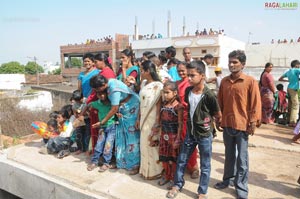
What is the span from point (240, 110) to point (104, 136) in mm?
2033

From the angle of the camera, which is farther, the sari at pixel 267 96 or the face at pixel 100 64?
the sari at pixel 267 96

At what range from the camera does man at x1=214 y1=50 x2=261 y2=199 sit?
2715 millimetres

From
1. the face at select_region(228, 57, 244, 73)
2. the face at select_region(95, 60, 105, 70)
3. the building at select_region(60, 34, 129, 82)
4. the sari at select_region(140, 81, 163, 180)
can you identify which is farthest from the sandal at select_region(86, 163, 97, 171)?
the building at select_region(60, 34, 129, 82)

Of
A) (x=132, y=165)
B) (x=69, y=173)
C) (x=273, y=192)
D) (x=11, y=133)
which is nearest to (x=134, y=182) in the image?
(x=132, y=165)

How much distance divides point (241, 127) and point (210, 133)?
0.33 metres

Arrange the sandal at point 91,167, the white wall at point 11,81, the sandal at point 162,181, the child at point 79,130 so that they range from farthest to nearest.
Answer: the white wall at point 11,81
the child at point 79,130
the sandal at point 91,167
the sandal at point 162,181

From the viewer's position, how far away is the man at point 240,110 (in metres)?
2.71

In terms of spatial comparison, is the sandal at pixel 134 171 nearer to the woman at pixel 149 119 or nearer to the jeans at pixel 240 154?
the woman at pixel 149 119

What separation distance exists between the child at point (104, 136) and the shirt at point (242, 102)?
1694mm

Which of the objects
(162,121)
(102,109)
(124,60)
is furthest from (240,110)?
(124,60)

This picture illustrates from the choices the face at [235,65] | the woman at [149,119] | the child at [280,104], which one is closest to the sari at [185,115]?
the woman at [149,119]

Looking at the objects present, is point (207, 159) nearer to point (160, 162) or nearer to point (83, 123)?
point (160, 162)

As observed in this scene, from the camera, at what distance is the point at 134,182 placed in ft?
11.0

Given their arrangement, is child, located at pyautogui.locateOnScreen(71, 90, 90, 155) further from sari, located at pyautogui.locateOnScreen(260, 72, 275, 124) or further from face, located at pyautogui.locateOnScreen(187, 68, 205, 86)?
sari, located at pyautogui.locateOnScreen(260, 72, 275, 124)
